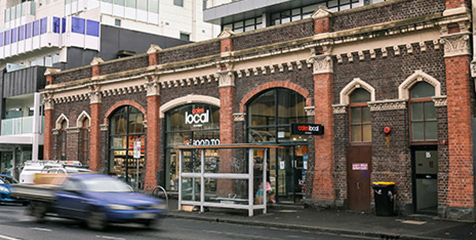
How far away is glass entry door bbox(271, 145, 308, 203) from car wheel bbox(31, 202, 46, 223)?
9712 mm

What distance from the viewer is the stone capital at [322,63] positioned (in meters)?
20.3

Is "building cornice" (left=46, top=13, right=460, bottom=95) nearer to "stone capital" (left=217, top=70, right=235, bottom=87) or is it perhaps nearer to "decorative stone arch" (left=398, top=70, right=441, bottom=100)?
"stone capital" (left=217, top=70, right=235, bottom=87)

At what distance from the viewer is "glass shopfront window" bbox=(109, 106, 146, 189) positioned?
2867 centimetres

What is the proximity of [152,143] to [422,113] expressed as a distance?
14069 millimetres

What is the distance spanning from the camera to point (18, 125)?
37.0 m

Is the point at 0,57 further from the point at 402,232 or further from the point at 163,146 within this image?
the point at 402,232

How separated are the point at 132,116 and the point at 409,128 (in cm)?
1591

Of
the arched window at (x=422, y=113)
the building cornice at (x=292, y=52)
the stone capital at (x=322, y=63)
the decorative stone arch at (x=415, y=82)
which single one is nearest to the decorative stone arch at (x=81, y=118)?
the building cornice at (x=292, y=52)

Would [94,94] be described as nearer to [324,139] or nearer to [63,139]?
[63,139]

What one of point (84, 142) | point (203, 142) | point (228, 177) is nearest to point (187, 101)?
point (203, 142)

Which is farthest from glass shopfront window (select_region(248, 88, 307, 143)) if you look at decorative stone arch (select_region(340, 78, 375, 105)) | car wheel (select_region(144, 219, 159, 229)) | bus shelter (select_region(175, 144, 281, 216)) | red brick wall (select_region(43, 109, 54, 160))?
red brick wall (select_region(43, 109, 54, 160))

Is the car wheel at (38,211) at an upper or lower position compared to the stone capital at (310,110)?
lower

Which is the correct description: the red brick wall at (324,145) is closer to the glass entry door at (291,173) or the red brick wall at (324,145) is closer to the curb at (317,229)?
the glass entry door at (291,173)

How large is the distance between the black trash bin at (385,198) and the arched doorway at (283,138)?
3893 mm
